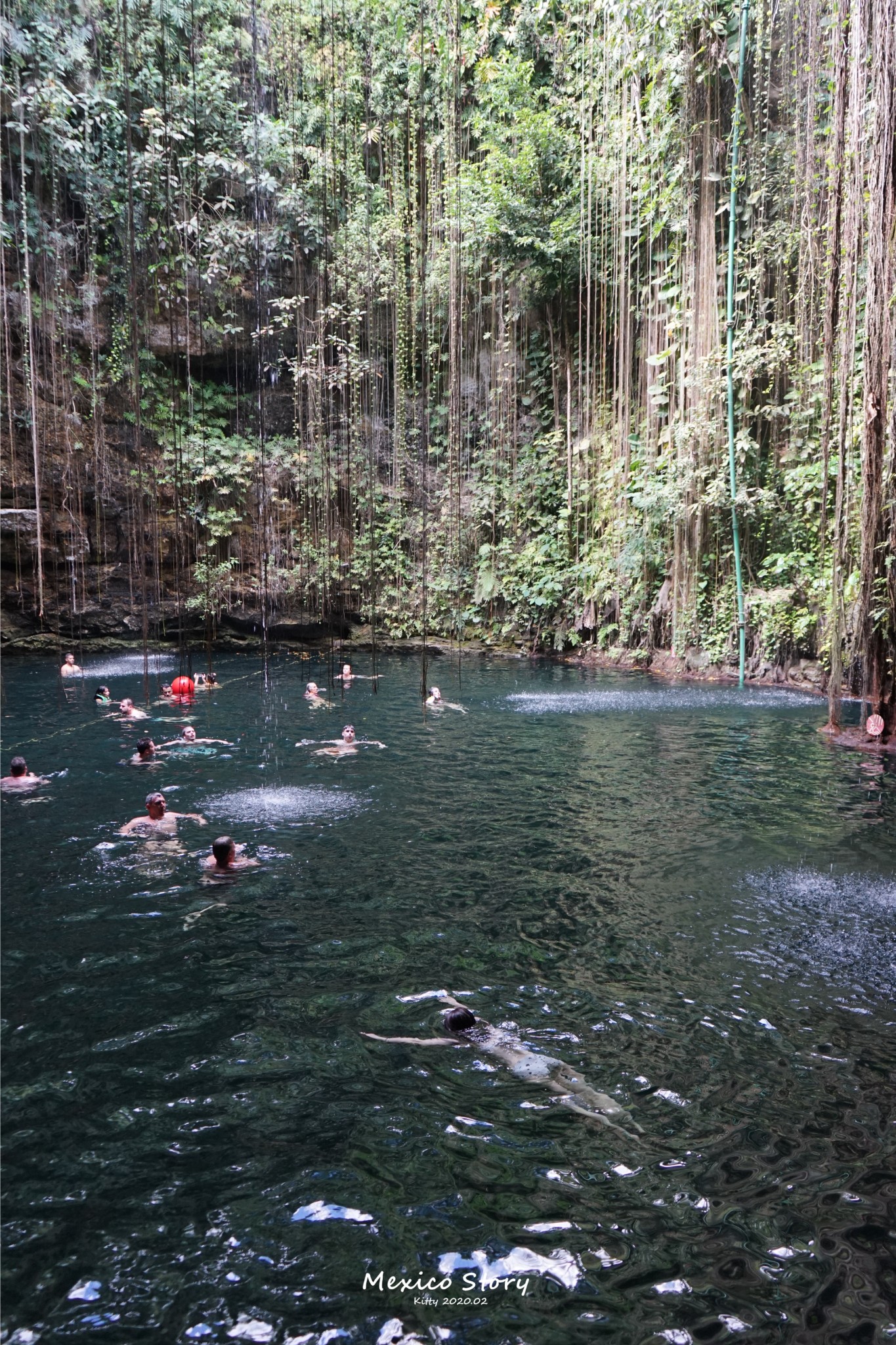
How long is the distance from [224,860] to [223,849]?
2.7 inches

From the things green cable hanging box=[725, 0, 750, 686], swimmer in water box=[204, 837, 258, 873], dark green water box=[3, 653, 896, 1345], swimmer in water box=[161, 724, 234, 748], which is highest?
green cable hanging box=[725, 0, 750, 686]

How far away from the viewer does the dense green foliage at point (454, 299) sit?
35.8 ft

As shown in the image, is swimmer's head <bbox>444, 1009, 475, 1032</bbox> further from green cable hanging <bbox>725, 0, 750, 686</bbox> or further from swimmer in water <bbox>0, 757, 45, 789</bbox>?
green cable hanging <bbox>725, 0, 750, 686</bbox>

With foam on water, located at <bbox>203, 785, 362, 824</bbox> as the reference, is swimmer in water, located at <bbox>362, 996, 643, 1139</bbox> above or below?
below

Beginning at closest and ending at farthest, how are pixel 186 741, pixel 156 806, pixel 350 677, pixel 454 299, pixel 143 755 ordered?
1. pixel 156 806
2. pixel 143 755
3. pixel 186 741
4. pixel 454 299
5. pixel 350 677

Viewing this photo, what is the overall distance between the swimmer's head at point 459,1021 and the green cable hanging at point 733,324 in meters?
8.94

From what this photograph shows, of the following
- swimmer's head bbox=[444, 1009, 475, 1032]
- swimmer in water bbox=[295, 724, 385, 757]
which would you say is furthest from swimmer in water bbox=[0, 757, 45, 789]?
swimmer's head bbox=[444, 1009, 475, 1032]

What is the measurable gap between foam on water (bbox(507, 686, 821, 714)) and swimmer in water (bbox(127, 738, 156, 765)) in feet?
13.7

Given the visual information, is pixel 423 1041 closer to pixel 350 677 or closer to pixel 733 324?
pixel 350 677

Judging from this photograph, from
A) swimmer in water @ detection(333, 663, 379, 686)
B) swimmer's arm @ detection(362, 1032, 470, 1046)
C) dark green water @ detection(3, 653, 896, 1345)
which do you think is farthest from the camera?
swimmer in water @ detection(333, 663, 379, 686)

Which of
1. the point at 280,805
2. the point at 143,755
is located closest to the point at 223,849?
the point at 280,805

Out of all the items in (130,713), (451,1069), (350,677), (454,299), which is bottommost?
(451,1069)

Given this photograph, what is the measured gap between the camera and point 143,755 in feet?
24.0

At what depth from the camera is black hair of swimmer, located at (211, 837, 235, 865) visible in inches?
185
